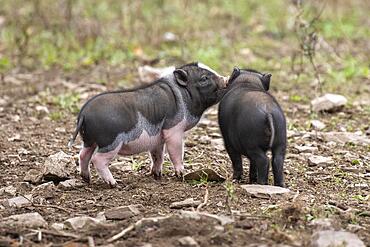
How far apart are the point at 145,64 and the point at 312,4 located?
11.9 ft

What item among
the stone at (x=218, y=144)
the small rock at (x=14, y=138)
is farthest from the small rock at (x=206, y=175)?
the small rock at (x=14, y=138)

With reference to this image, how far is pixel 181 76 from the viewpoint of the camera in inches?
257

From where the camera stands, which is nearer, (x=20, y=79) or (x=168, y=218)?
(x=168, y=218)

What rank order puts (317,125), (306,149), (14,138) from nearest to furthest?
(306,149), (14,138), (317,125)

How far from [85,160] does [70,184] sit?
0.23 metres

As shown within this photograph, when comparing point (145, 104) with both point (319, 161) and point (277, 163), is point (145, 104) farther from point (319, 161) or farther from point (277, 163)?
point (319, 161)

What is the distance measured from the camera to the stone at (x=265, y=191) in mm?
5770

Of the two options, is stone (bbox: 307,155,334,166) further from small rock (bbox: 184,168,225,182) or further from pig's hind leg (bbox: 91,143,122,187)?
pig's hind leg (bbox: 91,143,122,187)

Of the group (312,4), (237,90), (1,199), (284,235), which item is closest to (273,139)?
(237,90)

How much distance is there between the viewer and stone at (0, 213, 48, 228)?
16.7 feet

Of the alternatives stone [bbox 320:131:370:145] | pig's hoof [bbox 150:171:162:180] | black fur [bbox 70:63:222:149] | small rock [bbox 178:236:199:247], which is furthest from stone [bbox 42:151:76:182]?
stone [bbox 320:131:370:145]

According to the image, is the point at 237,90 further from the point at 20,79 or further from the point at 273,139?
the point at 20,79

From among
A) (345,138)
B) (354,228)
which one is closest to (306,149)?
(345,138)

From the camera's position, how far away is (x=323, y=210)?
5359 millimetres
